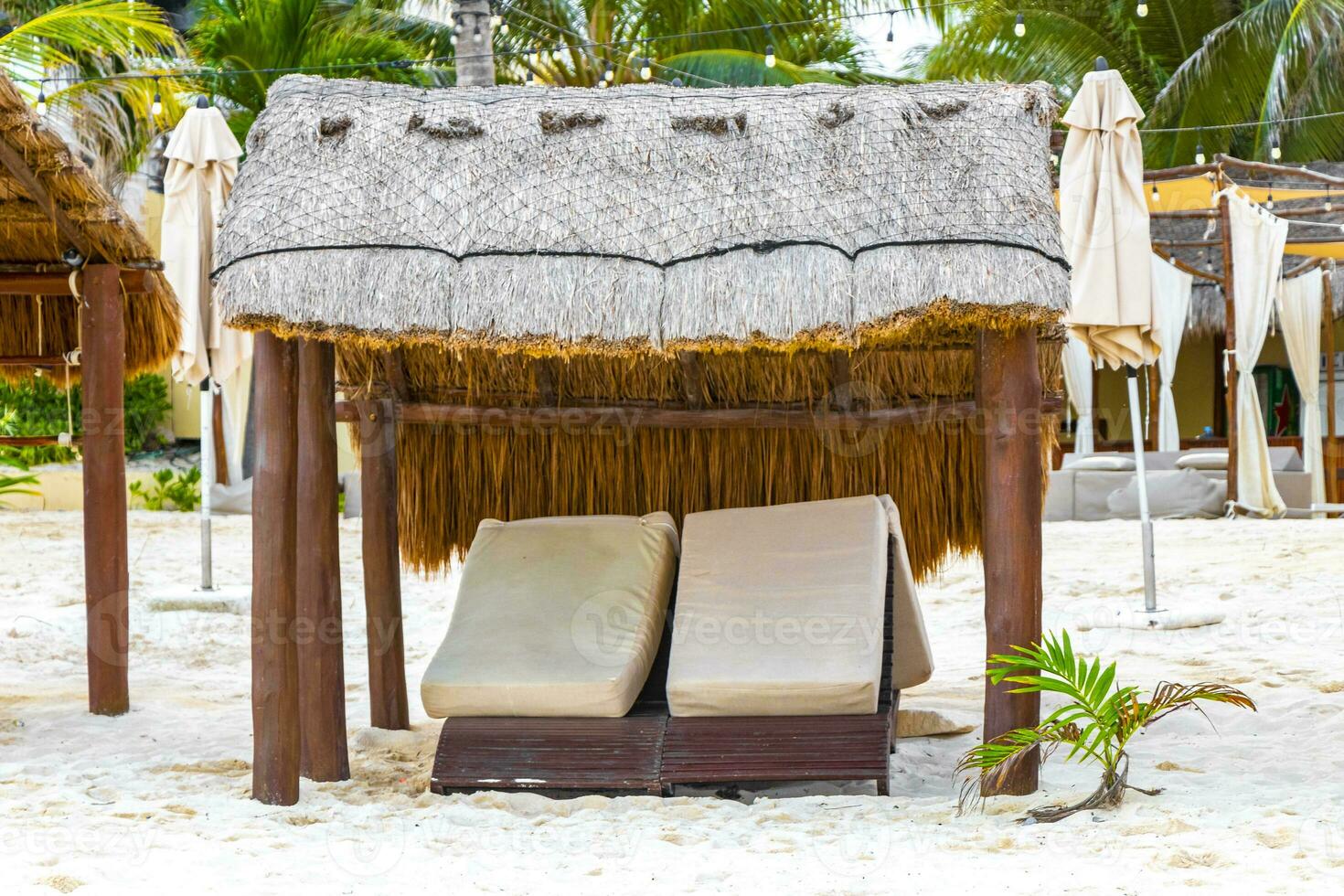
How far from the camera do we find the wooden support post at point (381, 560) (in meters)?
Answer: 4.48

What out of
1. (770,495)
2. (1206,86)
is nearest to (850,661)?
(770,495)

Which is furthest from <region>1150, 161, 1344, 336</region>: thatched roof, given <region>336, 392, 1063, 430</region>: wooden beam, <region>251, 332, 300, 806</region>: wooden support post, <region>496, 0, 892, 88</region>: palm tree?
<region>251, 332, 300, 806</region>: wooden support post

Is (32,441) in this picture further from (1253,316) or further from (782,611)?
(1253,316)

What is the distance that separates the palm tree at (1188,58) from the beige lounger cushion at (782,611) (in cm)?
1090

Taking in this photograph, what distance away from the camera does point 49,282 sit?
5.00 metres

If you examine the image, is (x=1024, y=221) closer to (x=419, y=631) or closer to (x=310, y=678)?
(x=310, y=678)

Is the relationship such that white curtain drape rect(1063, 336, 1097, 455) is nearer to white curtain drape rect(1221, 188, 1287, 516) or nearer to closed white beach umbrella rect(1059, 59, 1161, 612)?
white curtain drape rect(1221, 188, 1287, 516)

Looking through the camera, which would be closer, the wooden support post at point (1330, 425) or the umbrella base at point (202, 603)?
the umbrella base at point (202, 603)

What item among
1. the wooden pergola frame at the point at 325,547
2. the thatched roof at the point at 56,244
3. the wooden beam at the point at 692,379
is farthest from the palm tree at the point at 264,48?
the wooden pergola frame at the point at 325,547

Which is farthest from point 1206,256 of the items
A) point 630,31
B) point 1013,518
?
point 1013,518

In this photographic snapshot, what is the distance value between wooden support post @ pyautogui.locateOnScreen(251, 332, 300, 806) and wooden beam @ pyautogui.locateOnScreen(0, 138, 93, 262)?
4.68 ft

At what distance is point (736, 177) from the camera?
3.57 m

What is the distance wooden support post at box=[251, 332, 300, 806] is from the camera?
3.46 meters

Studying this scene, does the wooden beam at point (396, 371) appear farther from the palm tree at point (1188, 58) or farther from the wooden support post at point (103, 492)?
the palm tree at point (1188, 58)
